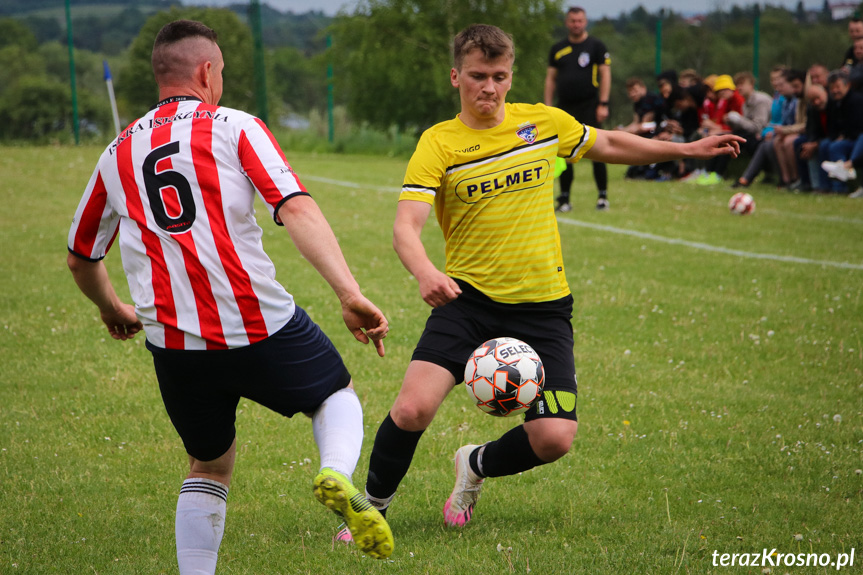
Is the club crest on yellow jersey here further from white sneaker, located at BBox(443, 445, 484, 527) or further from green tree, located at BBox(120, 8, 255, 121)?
green tree, located at BBox(120, 8, 255, 121)

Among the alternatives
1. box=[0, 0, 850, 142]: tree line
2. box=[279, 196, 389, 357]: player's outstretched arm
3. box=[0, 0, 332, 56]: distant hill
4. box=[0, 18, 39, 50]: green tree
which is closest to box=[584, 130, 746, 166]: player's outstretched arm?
box=[279, 196, 389, 357]: player's outstretched arm

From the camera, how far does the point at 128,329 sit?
3.64 metres

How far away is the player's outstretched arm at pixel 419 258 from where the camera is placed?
349 cm

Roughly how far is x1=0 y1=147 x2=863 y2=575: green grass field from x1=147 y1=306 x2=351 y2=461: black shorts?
36.8 inches

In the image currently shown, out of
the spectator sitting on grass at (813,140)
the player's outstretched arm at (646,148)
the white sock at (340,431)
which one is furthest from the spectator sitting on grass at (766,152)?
the white sock at (340,431)

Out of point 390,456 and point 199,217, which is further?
point 390,456

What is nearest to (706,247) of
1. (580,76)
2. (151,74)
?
(580,76)

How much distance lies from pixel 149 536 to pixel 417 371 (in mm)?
1507

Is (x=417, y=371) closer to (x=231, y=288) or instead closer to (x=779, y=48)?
(x=231, y=288)

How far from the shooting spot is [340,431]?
119 inches

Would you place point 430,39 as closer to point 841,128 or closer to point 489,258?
point 841,128

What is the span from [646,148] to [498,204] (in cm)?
84

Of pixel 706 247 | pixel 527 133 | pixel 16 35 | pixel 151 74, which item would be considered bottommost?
pixel 706 247

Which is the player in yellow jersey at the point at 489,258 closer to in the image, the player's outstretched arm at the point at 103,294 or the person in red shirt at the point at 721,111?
the player's outstretched arm at the point at 103,294
